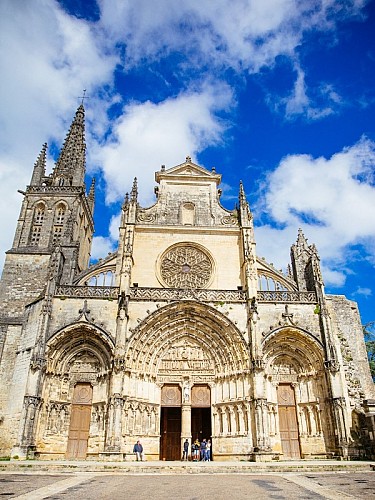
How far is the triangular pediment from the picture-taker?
2027 cm

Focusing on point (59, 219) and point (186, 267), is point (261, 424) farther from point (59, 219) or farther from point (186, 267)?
point (59, 219)

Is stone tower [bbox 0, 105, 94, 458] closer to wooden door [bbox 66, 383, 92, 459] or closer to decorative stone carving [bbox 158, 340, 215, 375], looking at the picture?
wooden door [bbox 66, 383, 92, 459]

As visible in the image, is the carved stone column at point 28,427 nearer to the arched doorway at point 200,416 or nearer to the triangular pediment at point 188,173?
the arched doorway at point 200,416

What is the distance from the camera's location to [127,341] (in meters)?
15.3

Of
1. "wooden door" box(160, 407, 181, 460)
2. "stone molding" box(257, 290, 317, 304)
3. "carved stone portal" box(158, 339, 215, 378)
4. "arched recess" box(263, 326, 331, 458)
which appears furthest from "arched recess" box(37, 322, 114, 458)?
"stone molding" box(257, 290, 317, 304)

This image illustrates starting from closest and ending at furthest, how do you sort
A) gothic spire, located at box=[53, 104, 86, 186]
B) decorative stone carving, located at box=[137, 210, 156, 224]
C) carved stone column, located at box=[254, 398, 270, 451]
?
carved stone column, located at box=[254, 398, 270, 451], decorative stone carving, located at box=[137, 210, 156, 224], gothic spire, located at box=[53, 104, 86, 186]

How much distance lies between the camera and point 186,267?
1827 centimetres

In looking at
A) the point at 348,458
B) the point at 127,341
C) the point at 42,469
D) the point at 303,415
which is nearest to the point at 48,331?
the point at 127,341

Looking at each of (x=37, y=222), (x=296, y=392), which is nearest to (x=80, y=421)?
(x=296, y=392)

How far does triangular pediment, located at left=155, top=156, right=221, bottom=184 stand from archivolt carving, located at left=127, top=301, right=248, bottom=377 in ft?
23.6

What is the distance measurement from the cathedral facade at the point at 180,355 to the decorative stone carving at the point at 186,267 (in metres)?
0.05

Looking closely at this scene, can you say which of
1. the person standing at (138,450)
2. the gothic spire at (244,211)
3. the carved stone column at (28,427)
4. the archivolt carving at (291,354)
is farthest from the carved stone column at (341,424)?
the carved stone column at (28,427)

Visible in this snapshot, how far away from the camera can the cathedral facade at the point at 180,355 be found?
14.4 m

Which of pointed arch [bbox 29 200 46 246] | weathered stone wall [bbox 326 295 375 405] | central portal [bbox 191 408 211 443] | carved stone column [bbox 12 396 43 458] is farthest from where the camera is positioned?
pointed arch [bbox 29 200 46 246]
